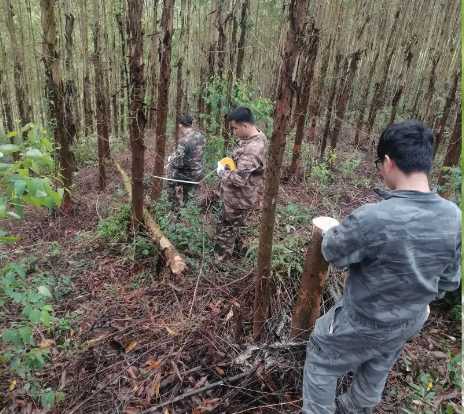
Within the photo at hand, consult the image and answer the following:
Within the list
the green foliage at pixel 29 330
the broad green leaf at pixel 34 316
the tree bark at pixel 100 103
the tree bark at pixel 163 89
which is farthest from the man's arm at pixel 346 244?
the tree bark at pixel 100 103

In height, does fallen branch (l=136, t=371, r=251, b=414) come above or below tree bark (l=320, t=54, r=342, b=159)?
below

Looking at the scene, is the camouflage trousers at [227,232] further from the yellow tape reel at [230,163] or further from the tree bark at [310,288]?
the tree bark at [310,288]

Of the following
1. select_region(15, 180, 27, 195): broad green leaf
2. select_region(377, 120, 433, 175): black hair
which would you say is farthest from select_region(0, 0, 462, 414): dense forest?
select_region(377, 120, 433, 175): black hair

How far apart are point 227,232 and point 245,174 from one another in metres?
0.87

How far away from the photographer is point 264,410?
7.21 feet

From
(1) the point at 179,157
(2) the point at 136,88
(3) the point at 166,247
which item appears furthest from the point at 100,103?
(3) the point at 166,247

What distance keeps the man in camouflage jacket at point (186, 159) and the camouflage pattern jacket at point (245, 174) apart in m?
1.54

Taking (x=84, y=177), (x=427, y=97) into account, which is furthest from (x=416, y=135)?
(x=427, y=97)

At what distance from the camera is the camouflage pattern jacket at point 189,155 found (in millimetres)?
5648

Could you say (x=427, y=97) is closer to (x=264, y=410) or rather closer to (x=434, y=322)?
(x=434, y=322)

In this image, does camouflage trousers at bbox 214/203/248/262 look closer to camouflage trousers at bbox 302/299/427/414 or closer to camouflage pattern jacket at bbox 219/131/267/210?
camouflage pattern jacket at bbox 219/131/267/210

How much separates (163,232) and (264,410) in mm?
2801

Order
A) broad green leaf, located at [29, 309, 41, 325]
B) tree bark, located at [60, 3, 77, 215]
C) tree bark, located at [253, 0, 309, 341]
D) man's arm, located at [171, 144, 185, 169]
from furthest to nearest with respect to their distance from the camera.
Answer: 1. tree bark, located at [60, 3, 77, 215]
2. man's arm, located at [171, 144, 185, 169]
3. tree bark, located at [253, 0, 309, 341]
4. broad green leaf, located at [29, 309, 41, 325]

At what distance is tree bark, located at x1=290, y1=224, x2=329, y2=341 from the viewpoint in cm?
209
